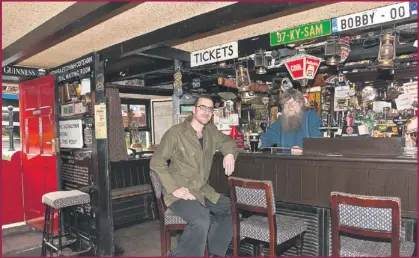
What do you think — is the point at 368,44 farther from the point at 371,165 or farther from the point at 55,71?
the point at 55,71

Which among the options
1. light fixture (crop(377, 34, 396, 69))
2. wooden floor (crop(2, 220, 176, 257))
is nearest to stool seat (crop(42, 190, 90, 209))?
wooden floor (crop(2, 220, 176, 257))

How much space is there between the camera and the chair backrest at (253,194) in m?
2.55

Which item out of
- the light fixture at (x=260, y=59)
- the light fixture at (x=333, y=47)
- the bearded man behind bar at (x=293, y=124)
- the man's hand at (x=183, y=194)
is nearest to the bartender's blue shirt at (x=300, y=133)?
the bearded man behind bar at (x=293, y=124)

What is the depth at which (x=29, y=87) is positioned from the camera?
5141 millimetres

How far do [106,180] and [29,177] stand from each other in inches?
79.1

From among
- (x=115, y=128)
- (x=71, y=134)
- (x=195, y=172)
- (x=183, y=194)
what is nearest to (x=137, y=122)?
(x=115, y=128)

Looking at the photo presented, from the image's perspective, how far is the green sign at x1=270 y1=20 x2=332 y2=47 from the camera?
3.14 meters

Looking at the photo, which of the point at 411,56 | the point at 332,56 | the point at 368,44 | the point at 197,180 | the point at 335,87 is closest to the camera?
the point at 197,180

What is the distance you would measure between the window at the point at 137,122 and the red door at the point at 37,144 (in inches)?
78.3

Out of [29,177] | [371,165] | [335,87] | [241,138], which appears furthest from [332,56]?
[29,177]

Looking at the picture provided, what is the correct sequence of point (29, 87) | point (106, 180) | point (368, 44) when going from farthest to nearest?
1. point (29, 87)
2. point (106, 180)
3. point (368, 44)

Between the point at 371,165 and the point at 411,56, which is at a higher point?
the point at 411,56

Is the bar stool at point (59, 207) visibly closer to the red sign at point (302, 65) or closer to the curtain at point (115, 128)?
the curtain at point (115, 128)

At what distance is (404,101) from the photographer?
17.1ft
